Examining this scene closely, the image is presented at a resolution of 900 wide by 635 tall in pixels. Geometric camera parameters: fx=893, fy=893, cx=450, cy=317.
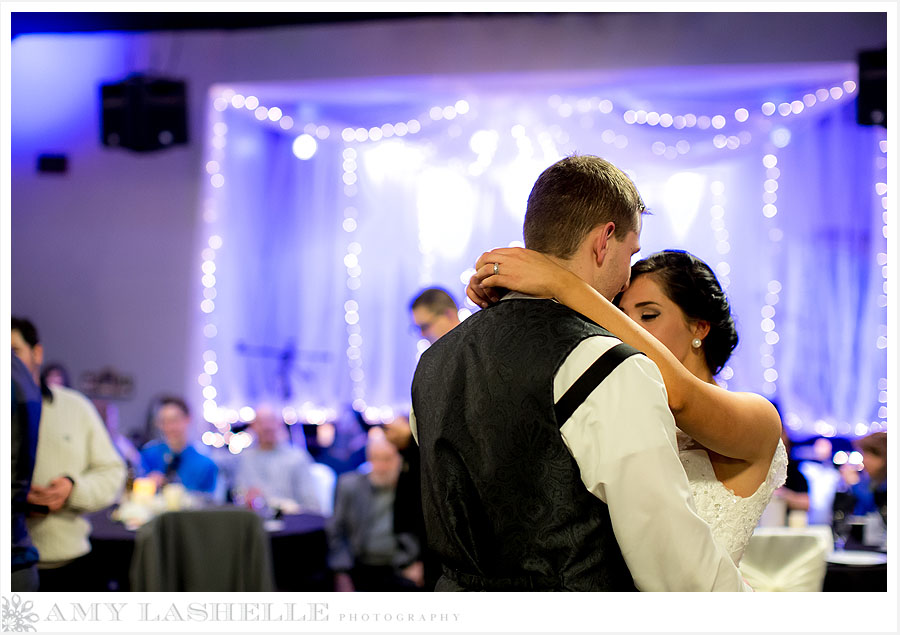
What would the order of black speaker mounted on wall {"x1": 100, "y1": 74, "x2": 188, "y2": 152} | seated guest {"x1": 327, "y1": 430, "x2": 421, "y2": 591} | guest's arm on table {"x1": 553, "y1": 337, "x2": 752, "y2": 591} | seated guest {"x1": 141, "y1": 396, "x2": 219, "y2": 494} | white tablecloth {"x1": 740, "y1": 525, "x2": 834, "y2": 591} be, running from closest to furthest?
1. guest's arm on table {"x1": 553, "y1": 337, "x2": 752, "y2": 591}
2. white tablecloth {"x1": 740, "y1": 525, "x2": 834, "y2": 591}
3. seated guest {"x1": 327, "y1": 430, "x2": 421, "y2": 591}
4. seated guest {"x1": 141, "y1": 396, "x2": 219, "y2": 494}
5. black speaker mounted on wall {"x1": 100, "y1": 74, "x2": 188, "y2": 152}

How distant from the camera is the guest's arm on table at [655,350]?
154 centimetres

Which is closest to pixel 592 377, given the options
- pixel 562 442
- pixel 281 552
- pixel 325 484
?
pixel 562 442

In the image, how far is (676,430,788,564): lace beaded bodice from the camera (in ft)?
5.78

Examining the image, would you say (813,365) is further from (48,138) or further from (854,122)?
(48,138)

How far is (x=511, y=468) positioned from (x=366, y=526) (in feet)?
10.8

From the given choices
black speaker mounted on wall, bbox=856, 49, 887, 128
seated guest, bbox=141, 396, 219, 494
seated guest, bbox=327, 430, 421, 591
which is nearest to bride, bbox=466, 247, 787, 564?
seated guest, bbox=327, 430, 421, 591

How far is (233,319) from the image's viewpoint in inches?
242

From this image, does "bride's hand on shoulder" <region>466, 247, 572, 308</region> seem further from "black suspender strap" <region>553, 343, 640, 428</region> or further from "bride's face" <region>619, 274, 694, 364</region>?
"bride's face" <region>619, 274, 694, 364</region>

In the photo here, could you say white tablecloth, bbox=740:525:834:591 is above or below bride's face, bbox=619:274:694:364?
below

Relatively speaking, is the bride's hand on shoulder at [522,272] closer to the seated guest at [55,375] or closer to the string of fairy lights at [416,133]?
the string of fairy lights at [416,133]

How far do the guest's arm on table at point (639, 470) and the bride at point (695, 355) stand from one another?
0.54 ft

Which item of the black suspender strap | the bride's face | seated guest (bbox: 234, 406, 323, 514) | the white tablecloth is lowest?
seated guest (bbox: 234, 406, 323, 514)

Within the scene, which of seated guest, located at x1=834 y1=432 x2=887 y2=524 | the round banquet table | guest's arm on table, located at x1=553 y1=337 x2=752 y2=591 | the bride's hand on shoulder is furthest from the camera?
the round banquet table

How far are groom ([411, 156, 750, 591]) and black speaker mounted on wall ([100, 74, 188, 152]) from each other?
5.00 meters
